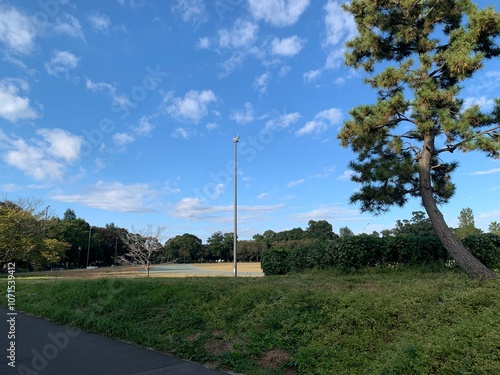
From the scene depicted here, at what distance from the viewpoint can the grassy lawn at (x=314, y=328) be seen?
11.2 feet

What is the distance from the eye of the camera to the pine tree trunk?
26.3 feet

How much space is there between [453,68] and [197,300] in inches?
313

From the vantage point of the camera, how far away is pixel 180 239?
9600cm

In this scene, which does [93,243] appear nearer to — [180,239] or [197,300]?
[180,239]

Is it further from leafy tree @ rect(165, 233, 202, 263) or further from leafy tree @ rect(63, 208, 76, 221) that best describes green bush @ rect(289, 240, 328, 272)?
leafy tree @ rect(63, 208, 76, 221)

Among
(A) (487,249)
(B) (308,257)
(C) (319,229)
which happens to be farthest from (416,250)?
(C) (319,229)

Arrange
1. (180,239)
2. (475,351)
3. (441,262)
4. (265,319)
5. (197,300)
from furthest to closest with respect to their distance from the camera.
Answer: (180,239) → (441,262) → (197,300) → (265,319) → (475,351)

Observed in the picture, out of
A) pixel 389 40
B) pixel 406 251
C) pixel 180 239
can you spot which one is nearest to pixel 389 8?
pixel 389 40

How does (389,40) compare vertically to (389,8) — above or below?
below

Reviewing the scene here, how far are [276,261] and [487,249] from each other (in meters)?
8.58

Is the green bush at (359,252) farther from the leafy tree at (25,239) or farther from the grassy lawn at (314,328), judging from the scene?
the leafy tree at (25,239)

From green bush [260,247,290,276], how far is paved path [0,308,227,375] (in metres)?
10.7

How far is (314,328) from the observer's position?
4.93 metres

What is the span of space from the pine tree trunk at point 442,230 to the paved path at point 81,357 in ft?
22.4
